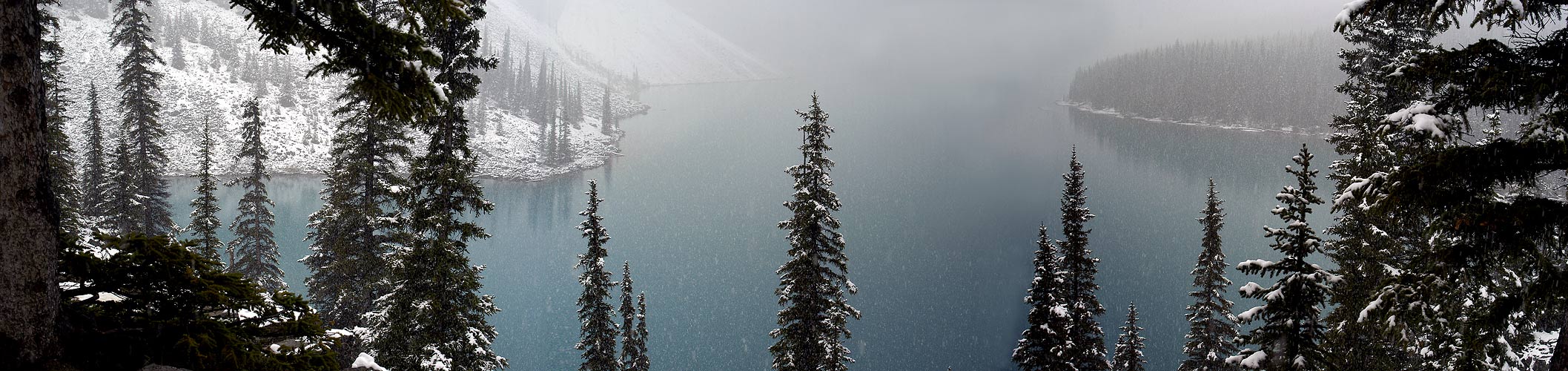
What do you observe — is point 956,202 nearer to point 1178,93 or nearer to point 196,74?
point 1178,93

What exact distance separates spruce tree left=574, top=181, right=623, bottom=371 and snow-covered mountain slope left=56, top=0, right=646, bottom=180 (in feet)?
334

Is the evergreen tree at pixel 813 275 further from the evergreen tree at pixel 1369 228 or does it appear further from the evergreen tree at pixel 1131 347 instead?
the evergreen tree at pixel 1369 228

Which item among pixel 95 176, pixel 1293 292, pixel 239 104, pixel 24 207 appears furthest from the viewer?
pixel 239 104

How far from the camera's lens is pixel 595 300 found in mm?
26922

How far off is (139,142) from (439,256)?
25.2 meters

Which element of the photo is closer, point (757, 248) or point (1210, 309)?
point (1210, 309)

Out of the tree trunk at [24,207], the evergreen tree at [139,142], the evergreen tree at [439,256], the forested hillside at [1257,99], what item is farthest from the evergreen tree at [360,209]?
the forested hillside at [1257,99]

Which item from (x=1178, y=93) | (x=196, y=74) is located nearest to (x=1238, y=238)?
(x=1178, y=93)

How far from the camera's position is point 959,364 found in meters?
53.1

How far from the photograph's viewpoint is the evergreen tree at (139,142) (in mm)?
28734

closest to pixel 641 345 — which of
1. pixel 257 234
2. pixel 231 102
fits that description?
pixel 257 234

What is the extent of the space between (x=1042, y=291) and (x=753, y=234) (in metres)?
64.3

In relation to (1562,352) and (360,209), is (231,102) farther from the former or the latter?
(1562,352)

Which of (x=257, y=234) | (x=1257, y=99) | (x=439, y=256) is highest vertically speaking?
(x=1257, y=99)
